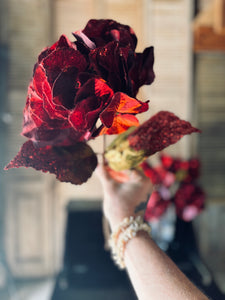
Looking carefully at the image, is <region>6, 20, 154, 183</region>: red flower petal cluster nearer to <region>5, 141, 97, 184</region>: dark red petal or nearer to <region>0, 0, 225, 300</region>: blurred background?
<region>5, 141, 97, 184</region>: dark red petal

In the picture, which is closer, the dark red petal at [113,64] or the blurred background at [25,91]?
the dark red petal at [113,64]

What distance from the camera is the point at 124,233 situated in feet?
1.31

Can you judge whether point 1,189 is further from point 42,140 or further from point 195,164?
point 42,140

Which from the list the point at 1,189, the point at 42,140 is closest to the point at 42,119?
the point at 42,140

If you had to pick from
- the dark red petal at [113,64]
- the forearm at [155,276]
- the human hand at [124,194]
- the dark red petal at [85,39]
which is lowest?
the forearm at [155,276]

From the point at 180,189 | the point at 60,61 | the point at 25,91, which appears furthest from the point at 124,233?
the point at 25,91

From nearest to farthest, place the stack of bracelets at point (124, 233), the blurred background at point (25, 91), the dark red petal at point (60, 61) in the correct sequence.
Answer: the dark red petal at point (60, 61)
the stack of bracelets at point (124, 233)
the blurred background at point (25, 91)

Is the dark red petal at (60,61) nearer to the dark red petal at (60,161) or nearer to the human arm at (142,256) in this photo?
the dark red petal at (60,161)

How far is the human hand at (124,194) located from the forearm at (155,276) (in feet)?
0.18

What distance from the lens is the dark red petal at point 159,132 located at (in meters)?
0.33

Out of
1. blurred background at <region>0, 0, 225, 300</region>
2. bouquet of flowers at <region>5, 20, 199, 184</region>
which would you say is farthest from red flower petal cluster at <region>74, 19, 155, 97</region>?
blurred background at <region>0, 0, 225, 300</region>

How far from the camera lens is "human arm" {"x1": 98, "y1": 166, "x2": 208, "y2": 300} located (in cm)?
33

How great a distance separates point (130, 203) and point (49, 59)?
259 mm

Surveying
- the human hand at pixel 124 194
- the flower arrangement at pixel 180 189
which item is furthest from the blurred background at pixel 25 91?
the human hand at pixel 124 194
